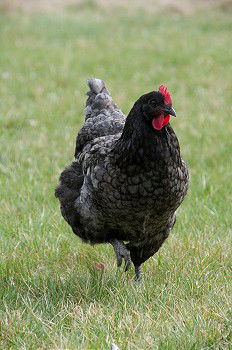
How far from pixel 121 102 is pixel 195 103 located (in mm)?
1104

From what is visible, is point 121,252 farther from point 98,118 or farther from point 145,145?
point 98,118

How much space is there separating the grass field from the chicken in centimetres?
31

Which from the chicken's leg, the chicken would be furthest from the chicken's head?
the chicken's leg

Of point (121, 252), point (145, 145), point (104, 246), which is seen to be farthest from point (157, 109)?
point (104, 246)

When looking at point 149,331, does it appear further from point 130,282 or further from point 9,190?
point 9,190

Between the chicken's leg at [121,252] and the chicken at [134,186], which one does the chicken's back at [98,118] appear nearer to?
the chicken at [134,186]

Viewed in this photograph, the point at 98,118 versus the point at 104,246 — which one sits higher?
the point at 98,118

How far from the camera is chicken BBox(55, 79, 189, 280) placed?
4.73 metres

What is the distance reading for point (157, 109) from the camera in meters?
4.66

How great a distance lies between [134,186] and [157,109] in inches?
19.7

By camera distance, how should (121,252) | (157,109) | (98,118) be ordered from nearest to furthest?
(157,109)
(121,252)
(98,118)

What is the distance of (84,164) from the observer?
17.7ft

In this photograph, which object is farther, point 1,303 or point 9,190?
point 9,190

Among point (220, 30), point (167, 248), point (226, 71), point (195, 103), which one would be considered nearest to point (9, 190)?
point (167, 248)
